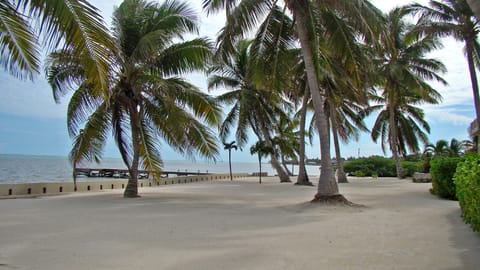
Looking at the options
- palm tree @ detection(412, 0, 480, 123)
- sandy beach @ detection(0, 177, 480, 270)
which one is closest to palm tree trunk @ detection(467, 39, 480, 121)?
palm tree @ detection(412, 0, 480, 123)

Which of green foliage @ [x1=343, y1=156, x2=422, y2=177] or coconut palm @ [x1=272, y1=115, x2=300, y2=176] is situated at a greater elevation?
coconut palm @ [x1=272, y1=115, x2=300, y2=176]

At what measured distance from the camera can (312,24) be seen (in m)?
11.9

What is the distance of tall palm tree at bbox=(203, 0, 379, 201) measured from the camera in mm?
11078

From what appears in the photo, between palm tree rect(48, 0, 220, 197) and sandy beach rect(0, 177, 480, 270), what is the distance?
4466mm

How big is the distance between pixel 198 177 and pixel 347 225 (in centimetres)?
2346

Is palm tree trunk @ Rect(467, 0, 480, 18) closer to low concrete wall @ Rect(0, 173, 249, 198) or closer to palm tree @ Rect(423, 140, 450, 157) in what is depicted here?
low concrete wall @ Rect(0, 173, 249, 198)

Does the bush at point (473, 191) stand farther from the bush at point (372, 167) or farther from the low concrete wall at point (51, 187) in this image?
the bush at point (372, 167)

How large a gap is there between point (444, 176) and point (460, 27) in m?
8.81

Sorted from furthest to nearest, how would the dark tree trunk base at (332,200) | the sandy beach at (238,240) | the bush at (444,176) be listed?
the bush at (444,176)
the dark tree trunk base at (332,200)
the sandy beach at (238,240)

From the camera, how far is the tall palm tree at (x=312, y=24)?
11.1 metres

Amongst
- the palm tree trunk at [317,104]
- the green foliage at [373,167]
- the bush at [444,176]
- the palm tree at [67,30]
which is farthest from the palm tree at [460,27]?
the green foliage at [373,167]

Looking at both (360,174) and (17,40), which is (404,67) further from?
(17,40)

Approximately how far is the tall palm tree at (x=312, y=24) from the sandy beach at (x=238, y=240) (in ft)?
5.96

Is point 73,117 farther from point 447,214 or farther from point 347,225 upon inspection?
point 447,214
